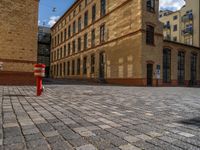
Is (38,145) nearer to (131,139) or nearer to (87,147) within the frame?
(87,147)

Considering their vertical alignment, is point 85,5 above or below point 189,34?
above

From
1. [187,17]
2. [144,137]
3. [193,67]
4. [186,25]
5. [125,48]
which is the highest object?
[187,17]

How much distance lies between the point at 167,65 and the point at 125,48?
624 centimetres

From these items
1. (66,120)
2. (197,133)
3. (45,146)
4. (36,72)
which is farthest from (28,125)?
(36,72)

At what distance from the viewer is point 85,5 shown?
32.7 m

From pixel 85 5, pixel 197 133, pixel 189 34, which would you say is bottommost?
pixel 197 133

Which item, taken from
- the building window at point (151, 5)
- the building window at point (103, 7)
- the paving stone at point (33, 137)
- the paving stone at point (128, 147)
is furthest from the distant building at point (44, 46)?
the paving stone at point (128, 147)

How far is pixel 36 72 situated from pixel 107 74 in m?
18.0

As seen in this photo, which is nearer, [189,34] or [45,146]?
[45,146]

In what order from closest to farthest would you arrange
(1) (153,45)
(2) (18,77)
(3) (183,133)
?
(3) (183,133)
(2) (18,77)
(1) (153,45)

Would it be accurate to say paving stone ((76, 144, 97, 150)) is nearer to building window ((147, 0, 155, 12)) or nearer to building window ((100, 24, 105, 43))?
building window ((147, 0, 155, 12))

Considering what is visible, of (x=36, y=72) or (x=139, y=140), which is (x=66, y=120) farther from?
(x=36, y=72)

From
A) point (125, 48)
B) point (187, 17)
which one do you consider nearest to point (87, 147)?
point (125, 48)

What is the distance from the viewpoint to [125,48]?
2186cm
